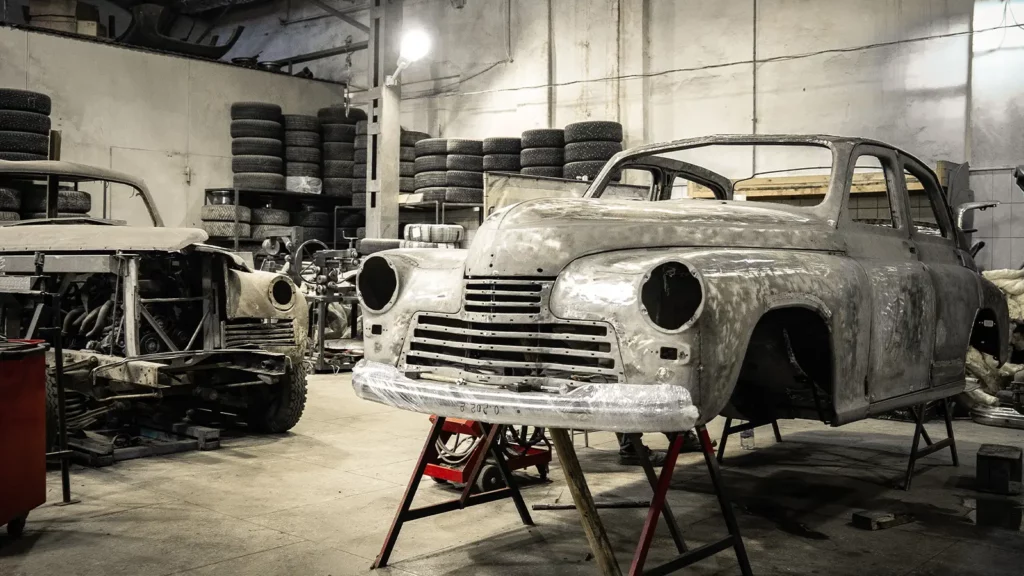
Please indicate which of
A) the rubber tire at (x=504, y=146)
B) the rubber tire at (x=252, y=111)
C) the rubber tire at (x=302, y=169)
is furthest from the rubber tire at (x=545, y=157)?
the rubber tire at (x=252, y=111)

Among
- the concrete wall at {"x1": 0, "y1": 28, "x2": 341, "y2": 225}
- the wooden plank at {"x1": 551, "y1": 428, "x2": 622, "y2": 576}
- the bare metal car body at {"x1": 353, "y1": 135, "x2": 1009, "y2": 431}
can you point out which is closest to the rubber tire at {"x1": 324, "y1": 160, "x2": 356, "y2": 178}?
the concrete wall at {"x1": 0, "y1": 28, "x2": 341, "y2": 225}

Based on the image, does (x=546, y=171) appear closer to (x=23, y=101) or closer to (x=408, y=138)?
(x=408, y=138)

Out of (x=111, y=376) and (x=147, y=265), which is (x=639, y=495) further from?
(x=147, y=265)

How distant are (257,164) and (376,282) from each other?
1133cm

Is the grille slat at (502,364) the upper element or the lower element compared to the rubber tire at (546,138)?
lower

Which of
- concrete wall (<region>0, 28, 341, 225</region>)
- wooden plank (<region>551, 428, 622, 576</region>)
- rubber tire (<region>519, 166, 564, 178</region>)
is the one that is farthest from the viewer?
concrete wall (<region>0, 28, 341, 225</region>)

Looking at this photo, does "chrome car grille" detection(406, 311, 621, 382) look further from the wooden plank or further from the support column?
the support column

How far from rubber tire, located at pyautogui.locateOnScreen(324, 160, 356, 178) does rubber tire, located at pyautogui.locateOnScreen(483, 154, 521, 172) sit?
323 centimetres

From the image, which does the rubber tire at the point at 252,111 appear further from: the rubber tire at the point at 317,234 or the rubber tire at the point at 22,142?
the rubber tire at the point at 22,142

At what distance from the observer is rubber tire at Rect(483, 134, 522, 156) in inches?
493

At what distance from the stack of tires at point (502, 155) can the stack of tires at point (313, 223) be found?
387 centimetres

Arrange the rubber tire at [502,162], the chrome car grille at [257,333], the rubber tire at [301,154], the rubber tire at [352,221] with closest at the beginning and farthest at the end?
the chrome car grille at [257,333]
the rubber tire at [502,162]
the rubber tire at [301,154]
the rubber tire at [352,221]

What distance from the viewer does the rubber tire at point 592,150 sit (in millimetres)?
11375

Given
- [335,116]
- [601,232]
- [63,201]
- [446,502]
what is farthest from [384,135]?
[601,232]
